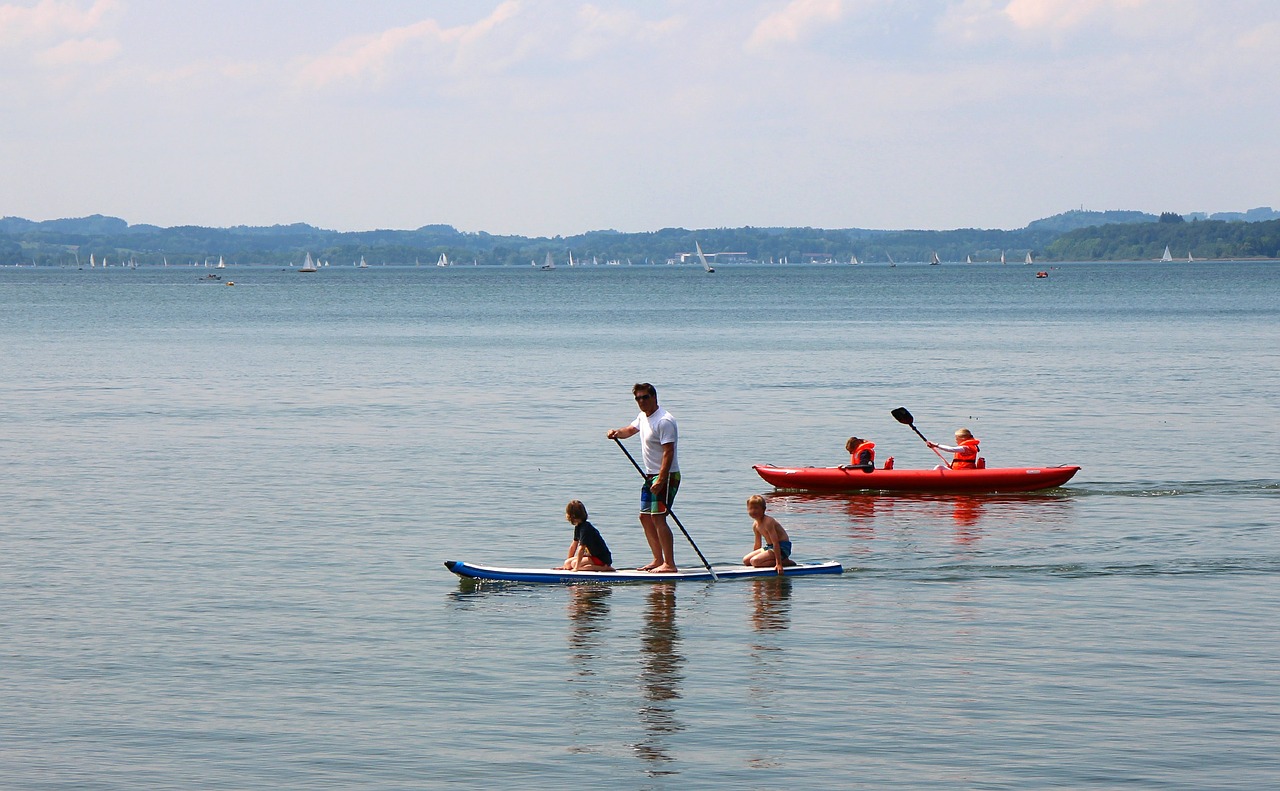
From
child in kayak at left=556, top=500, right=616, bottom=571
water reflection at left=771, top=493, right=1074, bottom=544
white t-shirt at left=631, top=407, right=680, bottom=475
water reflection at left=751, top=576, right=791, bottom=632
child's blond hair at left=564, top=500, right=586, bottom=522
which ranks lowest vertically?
water reflection at left=771, top=493, right=1074, bottom=544

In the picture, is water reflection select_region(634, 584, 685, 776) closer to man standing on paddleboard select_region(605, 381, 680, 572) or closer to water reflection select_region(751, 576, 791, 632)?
man standing on paddleboard select_region(605, 381, 680, 572)

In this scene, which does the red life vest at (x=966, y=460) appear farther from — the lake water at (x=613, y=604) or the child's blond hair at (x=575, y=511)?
the child's blond hair at (x=575, y=511)

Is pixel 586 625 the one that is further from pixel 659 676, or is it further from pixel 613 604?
pixel 659 676

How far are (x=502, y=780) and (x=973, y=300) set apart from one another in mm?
148159

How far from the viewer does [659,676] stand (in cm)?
1590

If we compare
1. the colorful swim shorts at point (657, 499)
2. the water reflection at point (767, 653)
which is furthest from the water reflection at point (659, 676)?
the colorful swim shorts at point (657, 499)

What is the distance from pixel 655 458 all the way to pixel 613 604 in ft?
5.94

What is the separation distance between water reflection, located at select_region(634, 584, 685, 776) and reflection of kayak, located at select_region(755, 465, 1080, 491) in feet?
30.5

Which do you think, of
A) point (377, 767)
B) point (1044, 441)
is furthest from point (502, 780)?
point (1044, 441)

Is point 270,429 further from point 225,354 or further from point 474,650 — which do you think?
point 225,354

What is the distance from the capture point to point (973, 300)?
157 m

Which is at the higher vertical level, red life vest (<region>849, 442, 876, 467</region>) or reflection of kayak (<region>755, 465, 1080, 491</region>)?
red life vest (<region>849, 442, 876, 467</region>)

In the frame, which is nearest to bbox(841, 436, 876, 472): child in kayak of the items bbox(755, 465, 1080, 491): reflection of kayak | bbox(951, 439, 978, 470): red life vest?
bbox(755, 465, 1080, 491): reflection of kayak

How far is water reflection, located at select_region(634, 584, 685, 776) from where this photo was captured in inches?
536
